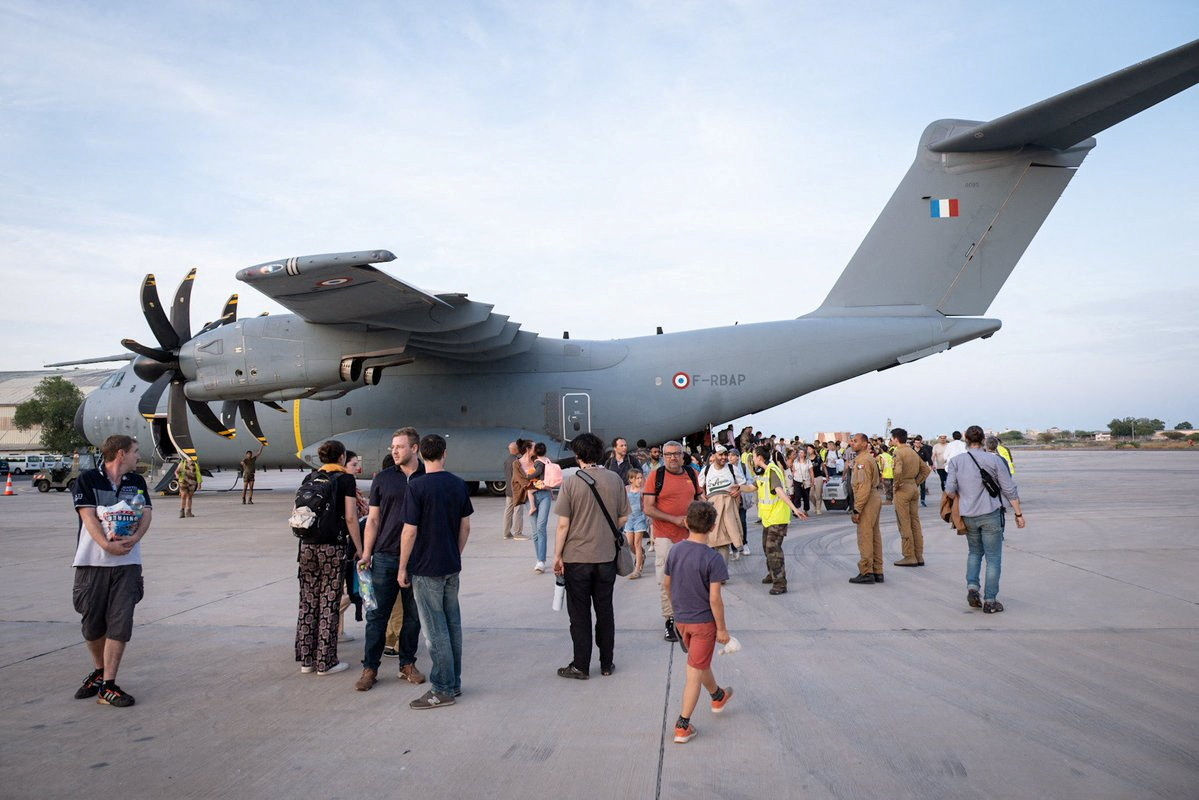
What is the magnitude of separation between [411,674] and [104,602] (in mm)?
2019

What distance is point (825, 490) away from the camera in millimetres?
16594

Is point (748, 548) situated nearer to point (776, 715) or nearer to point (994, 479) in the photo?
point (994, 479)

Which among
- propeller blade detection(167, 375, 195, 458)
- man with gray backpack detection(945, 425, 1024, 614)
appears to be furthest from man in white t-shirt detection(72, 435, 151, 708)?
propeller blade detection(167, 375, 195, 458)

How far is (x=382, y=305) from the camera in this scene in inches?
552

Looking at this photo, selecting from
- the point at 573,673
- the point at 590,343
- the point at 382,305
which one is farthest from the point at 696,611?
the point at 590,343

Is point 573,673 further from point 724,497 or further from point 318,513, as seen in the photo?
point 724,497

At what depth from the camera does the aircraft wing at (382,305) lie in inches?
476

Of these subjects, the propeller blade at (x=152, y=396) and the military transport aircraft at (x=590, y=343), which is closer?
the military transport aircraft at (x=590, y=343)

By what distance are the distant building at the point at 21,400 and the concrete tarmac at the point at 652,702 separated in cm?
7350

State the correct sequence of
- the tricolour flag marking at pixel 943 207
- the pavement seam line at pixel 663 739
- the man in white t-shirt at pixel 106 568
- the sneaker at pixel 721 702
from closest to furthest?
the pavement seam line at pixel 663 739
the sneaker at pixel 721 702
the man in white t-shirt at pixel 106 568
the tricolour flag marking at pixel 943 207

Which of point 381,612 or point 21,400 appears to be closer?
point 381,612

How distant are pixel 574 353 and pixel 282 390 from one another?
6.53 metres

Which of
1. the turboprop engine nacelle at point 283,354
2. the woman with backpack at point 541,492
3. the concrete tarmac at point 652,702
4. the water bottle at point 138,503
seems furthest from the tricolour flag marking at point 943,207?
the water bottle at point 138,503

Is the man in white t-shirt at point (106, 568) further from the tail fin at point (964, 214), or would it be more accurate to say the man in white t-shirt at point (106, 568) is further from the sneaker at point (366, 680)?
the tail fin at point (964, 214)
